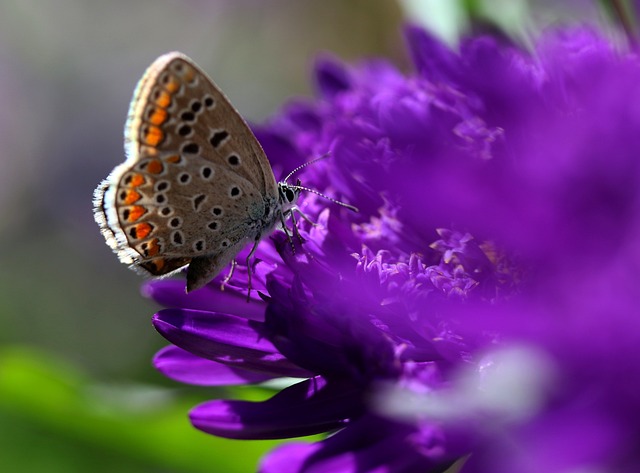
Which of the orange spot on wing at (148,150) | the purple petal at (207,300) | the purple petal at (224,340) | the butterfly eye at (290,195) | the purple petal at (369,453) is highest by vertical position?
the butterfly eye at (290,195)

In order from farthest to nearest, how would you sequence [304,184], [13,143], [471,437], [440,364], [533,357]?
[13,143], [304,184], [440,364], [471,437], [533,357]

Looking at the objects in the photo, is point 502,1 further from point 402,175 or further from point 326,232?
point 402,175

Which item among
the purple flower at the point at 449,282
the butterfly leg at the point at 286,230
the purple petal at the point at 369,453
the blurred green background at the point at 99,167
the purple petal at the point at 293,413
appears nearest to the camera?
the purple flower at the point at 449,282

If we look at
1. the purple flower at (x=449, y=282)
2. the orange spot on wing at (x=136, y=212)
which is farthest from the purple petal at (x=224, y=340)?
the orange spot on wing at (x=136, y=212)

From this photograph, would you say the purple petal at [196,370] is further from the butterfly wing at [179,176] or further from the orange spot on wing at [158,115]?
the orange spot on wing at [158,115]

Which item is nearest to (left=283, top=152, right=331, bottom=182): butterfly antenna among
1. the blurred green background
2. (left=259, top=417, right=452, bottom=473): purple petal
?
the blurred green background

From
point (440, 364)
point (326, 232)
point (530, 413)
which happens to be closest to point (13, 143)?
point (326, 232)
